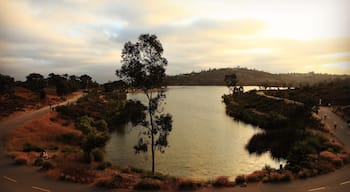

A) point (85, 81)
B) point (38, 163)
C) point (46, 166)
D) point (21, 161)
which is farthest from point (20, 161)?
point (85, 81)

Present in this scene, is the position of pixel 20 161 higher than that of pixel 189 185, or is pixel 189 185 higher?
pixel 20 161

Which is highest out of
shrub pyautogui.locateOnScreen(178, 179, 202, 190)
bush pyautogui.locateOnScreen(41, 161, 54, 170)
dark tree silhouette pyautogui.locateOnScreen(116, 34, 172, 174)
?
dark tree silhouette pyautogui.locateOnScreen(116, 34, 172, 174)

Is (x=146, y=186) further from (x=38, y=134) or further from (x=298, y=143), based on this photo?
(x=38, y=134)

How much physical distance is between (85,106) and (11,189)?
47.7m

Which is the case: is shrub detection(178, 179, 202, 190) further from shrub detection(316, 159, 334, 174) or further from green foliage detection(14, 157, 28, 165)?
green foliage detection(14, 157, 28, 165)

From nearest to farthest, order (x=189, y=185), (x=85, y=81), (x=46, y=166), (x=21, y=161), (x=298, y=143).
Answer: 1. (x=189, y=185)
2. (x=46, y=166)
3. (x=21, y=161)
4. (x=298, y=143)
5. (x=85, y=81)

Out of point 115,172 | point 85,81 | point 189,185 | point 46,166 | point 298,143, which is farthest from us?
point 85,81

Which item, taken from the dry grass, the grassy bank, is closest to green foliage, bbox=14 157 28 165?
the dry grass

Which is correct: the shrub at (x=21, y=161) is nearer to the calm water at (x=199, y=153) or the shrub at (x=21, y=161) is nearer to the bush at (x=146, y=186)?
the calm water at (x=199, y=153)

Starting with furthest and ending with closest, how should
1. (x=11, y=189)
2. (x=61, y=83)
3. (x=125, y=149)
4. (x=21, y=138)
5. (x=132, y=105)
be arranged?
(x=61, y=83) < (x=125, y=149) < (x=21, y=138) < (x=132, y=105) < (x=11, y=189)

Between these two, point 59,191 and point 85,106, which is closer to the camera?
point 59,191

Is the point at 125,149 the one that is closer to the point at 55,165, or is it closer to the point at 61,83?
the point at 55,165

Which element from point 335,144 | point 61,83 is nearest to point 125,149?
point 335,144

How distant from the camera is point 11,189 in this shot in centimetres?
1725
